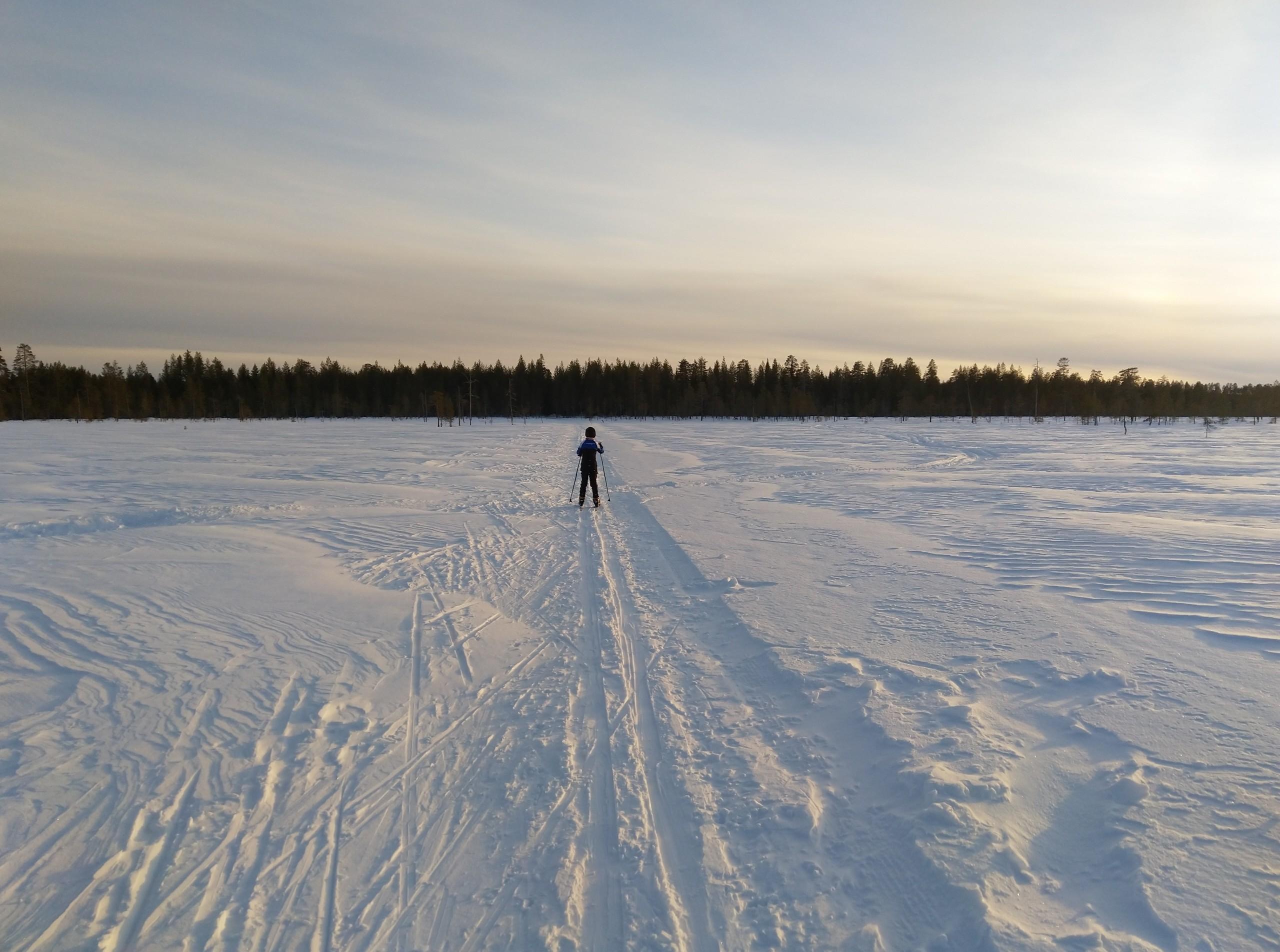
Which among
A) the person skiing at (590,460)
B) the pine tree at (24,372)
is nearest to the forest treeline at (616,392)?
the pine tree at (24,372)

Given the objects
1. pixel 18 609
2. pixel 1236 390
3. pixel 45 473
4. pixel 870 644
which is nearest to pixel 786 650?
pixel 870 644

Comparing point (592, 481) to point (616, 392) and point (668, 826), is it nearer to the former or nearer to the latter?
point (668, 826)

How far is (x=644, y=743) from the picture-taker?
429 cm

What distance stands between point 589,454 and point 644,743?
10.4m

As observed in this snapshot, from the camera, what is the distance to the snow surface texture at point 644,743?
2.92 meters

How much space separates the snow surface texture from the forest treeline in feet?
323

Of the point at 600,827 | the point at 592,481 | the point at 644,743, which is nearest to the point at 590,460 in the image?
the point at 592,481

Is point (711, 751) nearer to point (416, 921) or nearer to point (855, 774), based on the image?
point (855, 774)

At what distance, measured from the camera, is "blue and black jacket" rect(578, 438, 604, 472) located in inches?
564

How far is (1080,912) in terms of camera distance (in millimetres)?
2877

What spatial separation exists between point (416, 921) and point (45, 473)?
79.6 feet

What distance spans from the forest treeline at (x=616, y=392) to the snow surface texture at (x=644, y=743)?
98.5 m

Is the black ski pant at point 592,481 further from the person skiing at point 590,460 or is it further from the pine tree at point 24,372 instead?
the pine tree at point 24,372

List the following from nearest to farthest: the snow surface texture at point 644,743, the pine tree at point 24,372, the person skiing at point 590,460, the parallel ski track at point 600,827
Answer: the parallel ski track at point 600,827, the snow surface texture at point 644,743, the person skiing at point 590,460, the pine tree at point 24,372
